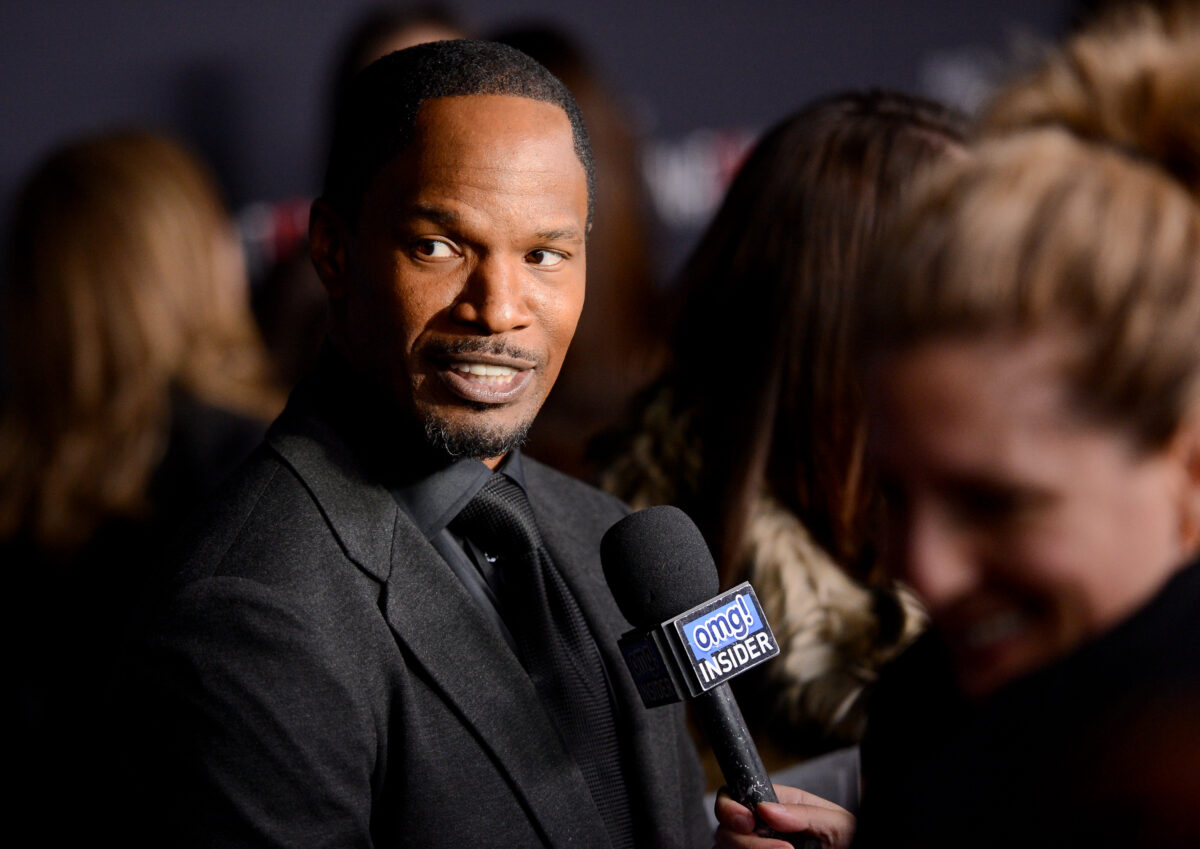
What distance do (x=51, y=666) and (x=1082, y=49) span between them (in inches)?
85.5

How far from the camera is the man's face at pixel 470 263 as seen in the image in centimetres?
115

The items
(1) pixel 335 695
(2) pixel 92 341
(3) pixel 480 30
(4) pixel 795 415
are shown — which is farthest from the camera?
(3) pixel 480 30

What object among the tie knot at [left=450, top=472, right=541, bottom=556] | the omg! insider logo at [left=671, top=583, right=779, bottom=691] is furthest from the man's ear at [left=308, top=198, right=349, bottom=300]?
Answer: the omg! insider logo at [left=671, top=583, right=779, bottom=691]

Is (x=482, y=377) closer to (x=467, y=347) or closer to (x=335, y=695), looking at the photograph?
(x=467, y=347)

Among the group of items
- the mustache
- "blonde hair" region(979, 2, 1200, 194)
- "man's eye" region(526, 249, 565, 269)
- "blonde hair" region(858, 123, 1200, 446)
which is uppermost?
"blonde hair" region(979, 2, 1200, 194)

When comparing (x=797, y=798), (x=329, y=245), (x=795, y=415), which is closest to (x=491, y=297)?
(x=329, y=245)

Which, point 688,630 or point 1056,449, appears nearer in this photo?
point 1056,449

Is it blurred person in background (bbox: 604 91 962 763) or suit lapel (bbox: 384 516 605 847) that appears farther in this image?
blurred person in background (bbox: 604 91 962 763)

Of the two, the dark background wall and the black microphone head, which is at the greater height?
the dark background wall

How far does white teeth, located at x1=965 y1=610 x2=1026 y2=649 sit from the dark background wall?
211cm

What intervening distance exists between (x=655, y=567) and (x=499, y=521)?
17 centimetres

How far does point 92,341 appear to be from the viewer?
2.50 meters

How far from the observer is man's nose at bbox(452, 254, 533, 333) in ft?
3.83

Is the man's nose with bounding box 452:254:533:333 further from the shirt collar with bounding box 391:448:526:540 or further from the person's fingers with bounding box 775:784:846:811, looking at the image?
the person's fingers with bounding box 775:784:846:811
